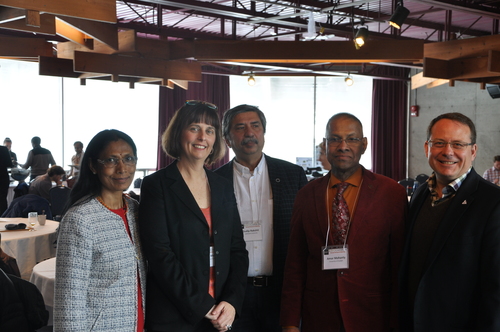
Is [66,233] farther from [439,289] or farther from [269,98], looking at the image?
[269,98]

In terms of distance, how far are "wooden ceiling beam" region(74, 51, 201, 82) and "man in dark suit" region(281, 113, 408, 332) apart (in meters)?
3.67

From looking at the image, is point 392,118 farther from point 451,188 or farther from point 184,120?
point 184,120

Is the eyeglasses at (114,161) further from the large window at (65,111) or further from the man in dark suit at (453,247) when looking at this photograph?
the large window at (65,111)

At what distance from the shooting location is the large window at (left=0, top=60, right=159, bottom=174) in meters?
11.7

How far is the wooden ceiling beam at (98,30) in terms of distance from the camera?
3914 mm

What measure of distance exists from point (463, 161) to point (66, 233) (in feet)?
5.32

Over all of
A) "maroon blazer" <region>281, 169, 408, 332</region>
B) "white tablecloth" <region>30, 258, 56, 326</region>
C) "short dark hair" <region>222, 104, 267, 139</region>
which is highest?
"short dark hair" <region>222, 104, 267, 139</region>

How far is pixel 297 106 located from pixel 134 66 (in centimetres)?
1012

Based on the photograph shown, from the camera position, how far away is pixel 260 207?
255 centimetres

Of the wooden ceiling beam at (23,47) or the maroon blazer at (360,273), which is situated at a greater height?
the wooden ceiling beam at (23,47)

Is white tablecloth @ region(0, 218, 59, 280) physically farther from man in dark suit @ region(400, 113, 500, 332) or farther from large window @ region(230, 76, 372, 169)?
large window @ region(230, 76, 372, 169)

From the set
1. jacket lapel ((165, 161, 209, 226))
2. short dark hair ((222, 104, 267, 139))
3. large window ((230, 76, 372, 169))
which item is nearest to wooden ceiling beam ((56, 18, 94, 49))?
short dark hair ((222, 104, 267, 139))

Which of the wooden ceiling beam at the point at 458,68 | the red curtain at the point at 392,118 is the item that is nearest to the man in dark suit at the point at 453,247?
the wooden ceiling beam at the point at 458,68

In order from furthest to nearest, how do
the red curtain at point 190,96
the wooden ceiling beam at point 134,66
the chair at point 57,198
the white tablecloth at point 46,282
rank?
the red curtain at point 190,96, the chair at point 57,198, the wooden ceiling beam at point 134,66, the white tablecloth at point 46,282
